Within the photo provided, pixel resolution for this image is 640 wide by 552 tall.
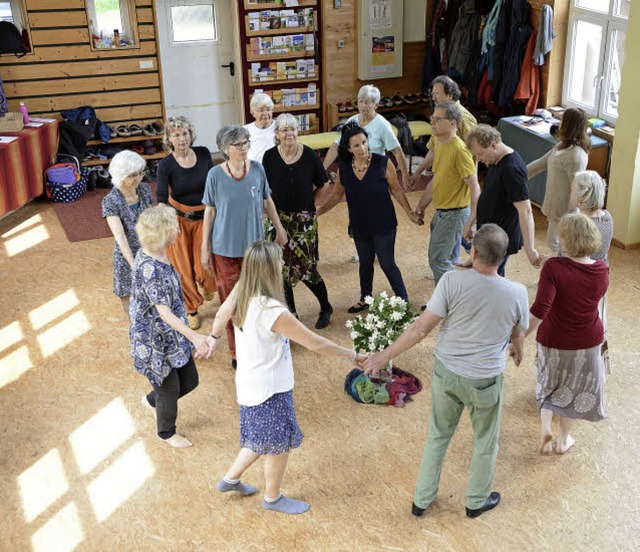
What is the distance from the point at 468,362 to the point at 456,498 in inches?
37.6

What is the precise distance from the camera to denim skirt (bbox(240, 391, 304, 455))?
395cm

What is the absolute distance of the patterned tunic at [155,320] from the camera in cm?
429

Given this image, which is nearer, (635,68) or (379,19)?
(635,68)

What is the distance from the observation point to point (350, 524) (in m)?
4.21

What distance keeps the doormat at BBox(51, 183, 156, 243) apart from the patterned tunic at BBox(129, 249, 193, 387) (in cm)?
381

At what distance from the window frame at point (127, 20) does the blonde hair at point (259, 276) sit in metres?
6.50

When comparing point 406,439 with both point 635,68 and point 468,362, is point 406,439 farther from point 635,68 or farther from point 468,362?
point 635,68

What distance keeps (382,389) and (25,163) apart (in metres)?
5.13

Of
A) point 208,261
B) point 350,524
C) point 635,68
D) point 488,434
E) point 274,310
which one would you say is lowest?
point 350,524

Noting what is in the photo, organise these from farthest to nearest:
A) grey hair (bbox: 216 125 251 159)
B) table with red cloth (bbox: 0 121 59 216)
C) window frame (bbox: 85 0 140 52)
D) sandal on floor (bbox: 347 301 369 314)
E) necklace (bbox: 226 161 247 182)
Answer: window frame (bbox: 85 0 140 52), table with red cloth (bbox: 0 121 59 216), sandal on floor (bbox: 347 301 369 314), necklace (bbox: 226 161 247 182), grey hair (bbox: 216 125 251 159)

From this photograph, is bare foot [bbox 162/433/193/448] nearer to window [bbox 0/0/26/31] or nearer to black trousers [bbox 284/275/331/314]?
black trousers [bbox 284/275/331/314]

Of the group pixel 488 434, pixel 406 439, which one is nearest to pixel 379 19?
pixel 406 439

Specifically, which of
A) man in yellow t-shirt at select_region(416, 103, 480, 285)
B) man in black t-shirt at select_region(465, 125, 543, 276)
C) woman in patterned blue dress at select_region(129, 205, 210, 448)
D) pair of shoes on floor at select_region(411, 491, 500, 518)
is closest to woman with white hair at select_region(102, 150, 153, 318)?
woman in patterned blue dress at select_region(129, 205, 210, 448)

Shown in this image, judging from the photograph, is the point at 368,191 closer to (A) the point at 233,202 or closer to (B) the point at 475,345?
(A) the point at 233,202
